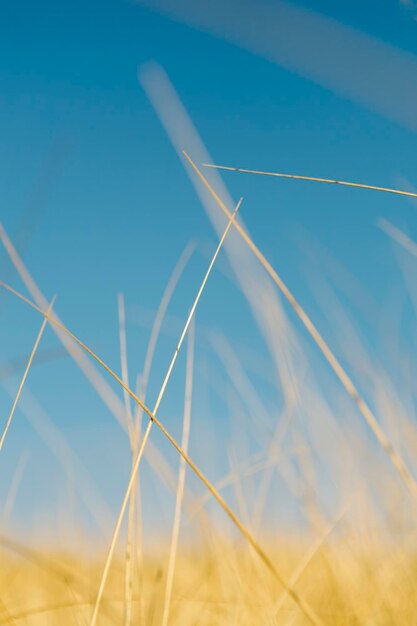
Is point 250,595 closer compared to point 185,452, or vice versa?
point 185,452

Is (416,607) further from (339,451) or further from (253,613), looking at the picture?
(339,451)

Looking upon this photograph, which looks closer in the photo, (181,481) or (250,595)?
(181,481)

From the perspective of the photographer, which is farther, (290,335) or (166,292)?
(290,335)

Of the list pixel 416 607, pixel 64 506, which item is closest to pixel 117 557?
pixel 64 506

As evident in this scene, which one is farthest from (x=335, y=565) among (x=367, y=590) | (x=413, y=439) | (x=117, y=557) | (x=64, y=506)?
(x=64, y=506)

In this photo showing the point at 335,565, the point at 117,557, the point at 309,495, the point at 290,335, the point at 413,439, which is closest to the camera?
the point at 413,439

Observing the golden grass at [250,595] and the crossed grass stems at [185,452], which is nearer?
the crossed grass stems at [185,452]

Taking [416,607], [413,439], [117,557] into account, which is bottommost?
[416,607]

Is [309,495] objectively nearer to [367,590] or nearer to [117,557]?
[367,590]

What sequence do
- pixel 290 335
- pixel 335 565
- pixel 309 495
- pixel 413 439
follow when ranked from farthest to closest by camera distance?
pixel 290 335 < pixel 335 565 < pixel 309 495 < pixel 413 439

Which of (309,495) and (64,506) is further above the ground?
(64,506)

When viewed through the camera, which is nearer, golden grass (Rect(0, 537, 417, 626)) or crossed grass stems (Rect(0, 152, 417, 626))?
crossed grass stems (Rect(0, 152, 417, 626))
